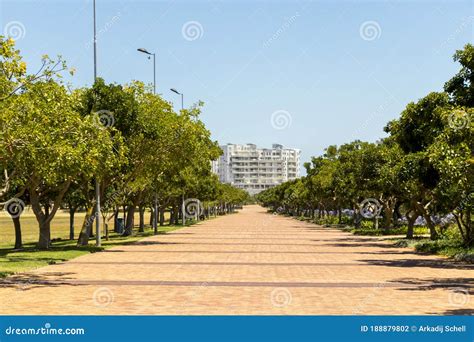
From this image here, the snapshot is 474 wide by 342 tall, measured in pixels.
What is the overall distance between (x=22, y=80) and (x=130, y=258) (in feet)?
31.7

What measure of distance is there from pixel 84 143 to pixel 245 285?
240 inches

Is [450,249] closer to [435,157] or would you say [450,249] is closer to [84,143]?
[435,157]

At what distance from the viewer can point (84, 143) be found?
1897 cm

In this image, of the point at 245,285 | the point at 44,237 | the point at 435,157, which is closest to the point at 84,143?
the point at 245,285

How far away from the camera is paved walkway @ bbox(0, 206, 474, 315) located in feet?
41.8

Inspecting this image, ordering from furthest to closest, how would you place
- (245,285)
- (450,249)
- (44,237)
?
1. (44,237)
2. (450,249)
3. (245,285)

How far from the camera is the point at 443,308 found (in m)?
12.6

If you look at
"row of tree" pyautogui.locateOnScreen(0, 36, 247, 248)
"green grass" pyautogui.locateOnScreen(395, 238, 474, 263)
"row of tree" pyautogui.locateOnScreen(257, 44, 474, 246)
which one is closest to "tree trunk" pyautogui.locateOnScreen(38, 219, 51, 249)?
"row of tree" pyautogui.locateOnScreen(0, 36, 247, 248)

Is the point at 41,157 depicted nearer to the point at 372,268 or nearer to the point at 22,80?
the point at 22,80

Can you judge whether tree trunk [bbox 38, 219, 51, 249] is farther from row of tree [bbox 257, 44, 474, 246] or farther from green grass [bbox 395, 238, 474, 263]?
green grass [bbox 395, 238, 474, 263]

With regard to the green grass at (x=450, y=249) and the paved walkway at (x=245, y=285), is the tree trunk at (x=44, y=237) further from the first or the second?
the green grass at (x=450, y=249)

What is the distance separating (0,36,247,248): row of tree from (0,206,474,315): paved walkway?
3.25 meters

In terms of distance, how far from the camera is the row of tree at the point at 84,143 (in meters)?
17.4
